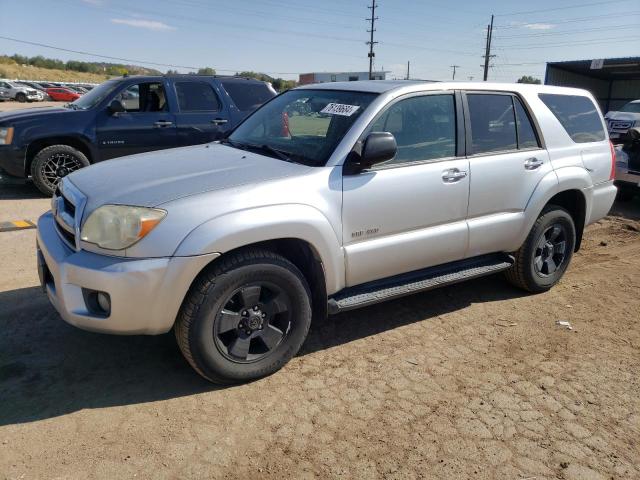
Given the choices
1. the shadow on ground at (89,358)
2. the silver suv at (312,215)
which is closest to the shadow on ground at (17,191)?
the shadow on ground at (89,358)

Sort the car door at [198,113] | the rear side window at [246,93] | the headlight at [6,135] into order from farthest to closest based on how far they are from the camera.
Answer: the rear side window at [246,93] < the car door at [198,113] < the headlight at [6,135]

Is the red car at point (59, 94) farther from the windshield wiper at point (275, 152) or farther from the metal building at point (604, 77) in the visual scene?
the windshield wiper at point (275, 152)

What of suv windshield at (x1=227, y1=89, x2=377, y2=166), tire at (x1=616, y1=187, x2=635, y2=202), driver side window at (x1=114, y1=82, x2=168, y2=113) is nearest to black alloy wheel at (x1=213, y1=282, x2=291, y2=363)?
suv windshield at (x1=227, y1=89, x2=377, y2=166)

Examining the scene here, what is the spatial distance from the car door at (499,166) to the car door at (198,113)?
16.7ft

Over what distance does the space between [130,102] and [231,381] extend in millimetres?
6331

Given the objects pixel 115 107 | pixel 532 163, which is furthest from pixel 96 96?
pixel 532 163

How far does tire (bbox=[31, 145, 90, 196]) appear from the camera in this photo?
769cm

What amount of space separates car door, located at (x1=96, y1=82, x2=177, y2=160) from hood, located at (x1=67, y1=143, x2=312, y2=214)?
15.1 ft

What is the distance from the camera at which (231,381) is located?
316 cm

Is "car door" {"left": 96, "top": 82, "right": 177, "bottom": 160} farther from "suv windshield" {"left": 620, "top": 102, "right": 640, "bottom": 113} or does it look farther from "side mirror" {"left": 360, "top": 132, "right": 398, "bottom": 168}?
"suv windshield" {"left": 620, "top": 102, "right": 640, "bottom": 113}

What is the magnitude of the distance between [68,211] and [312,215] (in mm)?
1512

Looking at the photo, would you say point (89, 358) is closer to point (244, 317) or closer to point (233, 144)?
point (244, 317)

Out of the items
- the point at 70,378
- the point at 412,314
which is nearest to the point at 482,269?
the point at 412,314

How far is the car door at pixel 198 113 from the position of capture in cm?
837
